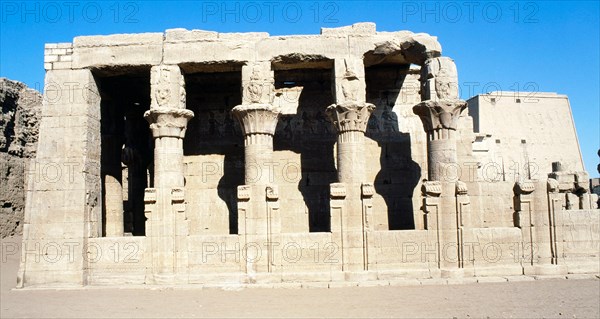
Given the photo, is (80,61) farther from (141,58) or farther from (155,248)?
(155,248)

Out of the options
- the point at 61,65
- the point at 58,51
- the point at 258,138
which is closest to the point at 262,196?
the point at 258,138

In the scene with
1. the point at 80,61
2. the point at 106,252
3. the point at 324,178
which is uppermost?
the point at 80,61

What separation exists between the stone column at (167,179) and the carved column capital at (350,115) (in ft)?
12.4

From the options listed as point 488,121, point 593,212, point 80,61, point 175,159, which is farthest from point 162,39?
point 488,121

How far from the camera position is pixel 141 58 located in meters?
12.9

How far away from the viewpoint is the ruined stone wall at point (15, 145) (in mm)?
18125

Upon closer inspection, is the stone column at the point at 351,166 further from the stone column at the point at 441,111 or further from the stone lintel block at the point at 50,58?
the stone lintel block at the point at 50,58

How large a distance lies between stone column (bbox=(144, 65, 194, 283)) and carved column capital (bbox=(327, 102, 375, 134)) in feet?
12.4

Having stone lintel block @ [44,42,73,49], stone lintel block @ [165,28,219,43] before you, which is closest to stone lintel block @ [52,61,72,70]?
stone lintel block @ [44,42,73,49]

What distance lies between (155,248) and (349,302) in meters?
5.22

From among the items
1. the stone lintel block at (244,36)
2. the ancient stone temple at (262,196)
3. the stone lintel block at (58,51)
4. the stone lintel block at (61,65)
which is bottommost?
Answer: the ancient stone temple at (262,196)

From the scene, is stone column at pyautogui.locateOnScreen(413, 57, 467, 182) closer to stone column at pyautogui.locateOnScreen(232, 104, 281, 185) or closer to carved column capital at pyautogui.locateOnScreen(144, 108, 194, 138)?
stone column at pyautogui.locateOnScreen(232, 104, 281, 185)

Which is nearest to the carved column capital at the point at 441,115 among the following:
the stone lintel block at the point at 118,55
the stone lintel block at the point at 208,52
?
the stone lintel block at the point at 208,52

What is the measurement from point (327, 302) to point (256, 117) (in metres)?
5.08
